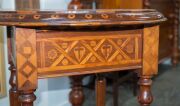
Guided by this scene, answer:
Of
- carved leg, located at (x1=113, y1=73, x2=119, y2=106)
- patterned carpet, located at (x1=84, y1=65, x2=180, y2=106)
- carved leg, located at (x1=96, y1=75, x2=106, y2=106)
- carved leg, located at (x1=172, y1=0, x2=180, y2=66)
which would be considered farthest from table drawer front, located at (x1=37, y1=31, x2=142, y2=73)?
carved leg, located at (x1=172, y1=0, x2=180, y2=66)

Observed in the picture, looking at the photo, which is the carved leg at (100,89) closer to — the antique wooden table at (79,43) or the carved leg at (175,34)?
the antique wooden table at (79,43)

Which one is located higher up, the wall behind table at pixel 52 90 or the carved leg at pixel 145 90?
the carved leg at pixel 145 90

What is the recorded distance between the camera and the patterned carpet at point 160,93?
1.87m

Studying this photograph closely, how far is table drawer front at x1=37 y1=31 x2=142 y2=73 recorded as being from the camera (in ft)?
2.74

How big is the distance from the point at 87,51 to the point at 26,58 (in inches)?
7.6

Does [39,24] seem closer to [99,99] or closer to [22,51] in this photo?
[22,51]

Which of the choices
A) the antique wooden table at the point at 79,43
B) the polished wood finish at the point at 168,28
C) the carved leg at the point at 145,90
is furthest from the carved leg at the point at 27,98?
the polished wood finish at the point at 168,28

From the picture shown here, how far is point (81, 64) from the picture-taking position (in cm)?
88

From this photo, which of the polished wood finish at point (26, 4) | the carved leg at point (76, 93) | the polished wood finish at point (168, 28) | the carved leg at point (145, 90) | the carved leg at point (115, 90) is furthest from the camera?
the polished wood finish at point (168, 28)

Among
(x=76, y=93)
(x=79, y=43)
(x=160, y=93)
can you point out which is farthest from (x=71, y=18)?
(x=160, y=93)

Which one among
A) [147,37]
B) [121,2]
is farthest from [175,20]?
[147,37]

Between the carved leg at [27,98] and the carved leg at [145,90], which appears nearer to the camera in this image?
the carved leg at [27,98]

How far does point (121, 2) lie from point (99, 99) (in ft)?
2.75

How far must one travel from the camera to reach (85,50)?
878mm
